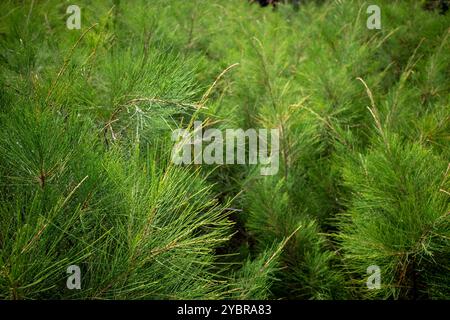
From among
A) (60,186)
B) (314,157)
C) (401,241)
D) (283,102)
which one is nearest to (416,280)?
(401,241)

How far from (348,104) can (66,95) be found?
987 millimetres

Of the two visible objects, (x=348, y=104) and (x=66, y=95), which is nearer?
(x=66, y=95)

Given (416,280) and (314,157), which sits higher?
(314,157)

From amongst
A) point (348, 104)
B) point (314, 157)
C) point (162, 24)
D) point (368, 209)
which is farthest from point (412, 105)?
point (162, 24)

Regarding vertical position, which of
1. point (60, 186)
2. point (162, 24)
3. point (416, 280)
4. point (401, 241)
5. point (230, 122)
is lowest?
point (416, 280)

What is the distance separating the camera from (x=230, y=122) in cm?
125

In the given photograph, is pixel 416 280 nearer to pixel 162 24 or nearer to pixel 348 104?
pixel 348 104

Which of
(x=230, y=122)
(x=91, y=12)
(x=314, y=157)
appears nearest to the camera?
(x=230, y=122)

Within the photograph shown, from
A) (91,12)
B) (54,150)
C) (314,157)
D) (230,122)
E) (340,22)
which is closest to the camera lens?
(54,150)

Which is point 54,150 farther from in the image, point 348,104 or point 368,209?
point 348,104

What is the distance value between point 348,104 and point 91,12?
1118 mm

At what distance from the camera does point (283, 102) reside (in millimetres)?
1311
